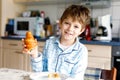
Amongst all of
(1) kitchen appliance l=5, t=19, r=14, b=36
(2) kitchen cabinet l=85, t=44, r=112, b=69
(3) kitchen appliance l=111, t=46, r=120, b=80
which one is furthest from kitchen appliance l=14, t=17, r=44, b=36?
(3) kitchen appliance l=111, t=46, r=120, b=80

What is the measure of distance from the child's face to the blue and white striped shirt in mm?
68

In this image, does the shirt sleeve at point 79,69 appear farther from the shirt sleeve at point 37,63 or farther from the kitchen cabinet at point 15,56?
the kitchen cabinet at point 15,56

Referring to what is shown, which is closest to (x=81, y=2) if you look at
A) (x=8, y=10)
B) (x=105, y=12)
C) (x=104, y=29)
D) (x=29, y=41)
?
(x=105, y=12)

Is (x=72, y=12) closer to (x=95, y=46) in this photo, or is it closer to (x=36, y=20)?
(x=95, y=46)

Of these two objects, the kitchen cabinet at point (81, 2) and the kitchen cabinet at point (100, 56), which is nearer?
the kitchen cabinet at point (100, 56)

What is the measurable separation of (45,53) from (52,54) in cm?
6

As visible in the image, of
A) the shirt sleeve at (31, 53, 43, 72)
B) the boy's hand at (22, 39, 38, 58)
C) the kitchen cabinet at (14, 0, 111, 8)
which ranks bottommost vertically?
the shirt sleeve at (31, 53, 43, 72)

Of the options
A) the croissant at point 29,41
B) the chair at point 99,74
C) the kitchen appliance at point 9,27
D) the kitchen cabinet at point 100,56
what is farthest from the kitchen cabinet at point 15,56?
the croissant at point 29,41

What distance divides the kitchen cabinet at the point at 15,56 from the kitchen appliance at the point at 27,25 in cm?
25

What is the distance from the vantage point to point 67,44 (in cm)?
126

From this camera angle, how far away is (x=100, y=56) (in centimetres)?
237

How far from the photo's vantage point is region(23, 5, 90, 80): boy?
1.15 meters

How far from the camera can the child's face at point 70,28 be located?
1.16 meters

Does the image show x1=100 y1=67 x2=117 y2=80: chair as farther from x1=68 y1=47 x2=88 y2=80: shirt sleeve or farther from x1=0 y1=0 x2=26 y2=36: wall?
x1=0 y1=0 x2=26 y2=36: wall
